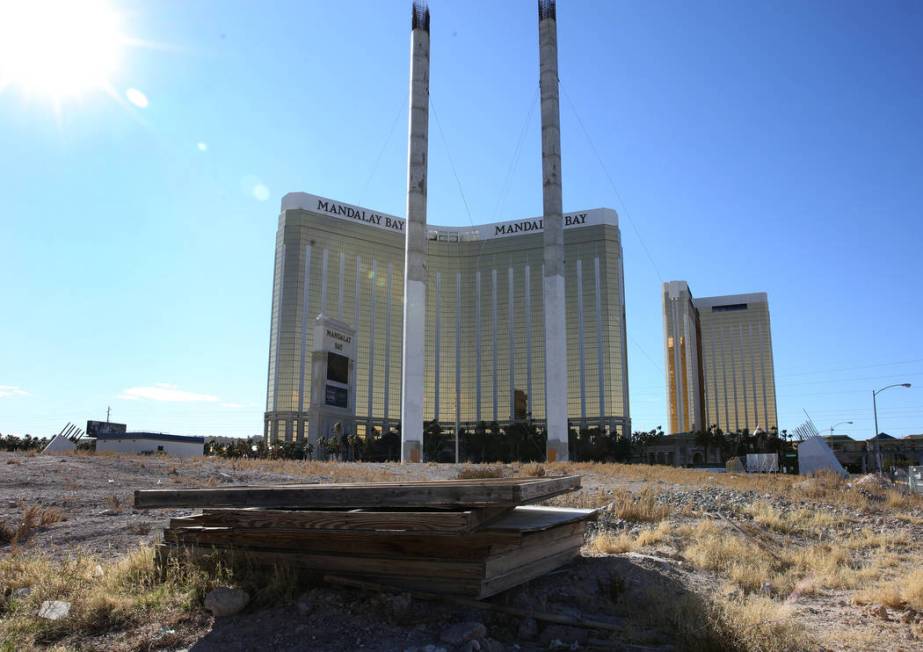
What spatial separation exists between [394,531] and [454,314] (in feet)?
525

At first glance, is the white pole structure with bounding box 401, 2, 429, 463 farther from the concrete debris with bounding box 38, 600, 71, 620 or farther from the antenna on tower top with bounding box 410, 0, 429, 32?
the concrete debris with bounding box 38, 600, 71, 620

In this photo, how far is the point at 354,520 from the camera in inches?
247

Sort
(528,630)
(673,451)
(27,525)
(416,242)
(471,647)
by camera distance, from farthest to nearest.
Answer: (673,451), (416,242), (27,525), (528,630), (471,647)

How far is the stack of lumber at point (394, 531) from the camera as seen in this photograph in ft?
19.5

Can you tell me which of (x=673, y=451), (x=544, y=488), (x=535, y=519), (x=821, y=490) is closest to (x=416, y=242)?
(x=821, y=490)

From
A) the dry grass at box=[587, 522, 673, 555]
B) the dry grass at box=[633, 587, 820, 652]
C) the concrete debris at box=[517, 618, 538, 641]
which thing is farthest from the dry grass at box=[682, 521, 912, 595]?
the concrete debris at box=[517, 618, 538, 641]

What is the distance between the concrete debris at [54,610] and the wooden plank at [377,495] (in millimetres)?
1535

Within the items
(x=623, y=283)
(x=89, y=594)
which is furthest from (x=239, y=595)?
(x=623, y=283)

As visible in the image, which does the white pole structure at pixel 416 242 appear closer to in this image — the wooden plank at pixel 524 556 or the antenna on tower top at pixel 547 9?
the antenna on tower top at pixel 547 9

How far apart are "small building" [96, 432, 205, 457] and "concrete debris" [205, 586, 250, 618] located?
92090mm

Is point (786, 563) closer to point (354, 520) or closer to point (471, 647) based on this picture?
point (471, 647)

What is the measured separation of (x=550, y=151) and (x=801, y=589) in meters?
56.8

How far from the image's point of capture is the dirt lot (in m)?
5.50

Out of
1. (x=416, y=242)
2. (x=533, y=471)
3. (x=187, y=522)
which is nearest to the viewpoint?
(x=187, y=522)
